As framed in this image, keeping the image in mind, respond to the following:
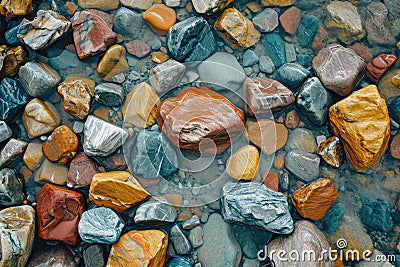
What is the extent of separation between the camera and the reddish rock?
2.64 m

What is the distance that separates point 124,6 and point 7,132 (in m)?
1.17

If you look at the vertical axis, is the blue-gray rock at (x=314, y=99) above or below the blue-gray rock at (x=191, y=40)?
below

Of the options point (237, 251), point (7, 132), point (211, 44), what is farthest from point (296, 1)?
point (7, 132)

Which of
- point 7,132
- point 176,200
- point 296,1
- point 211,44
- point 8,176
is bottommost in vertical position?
point 176,200

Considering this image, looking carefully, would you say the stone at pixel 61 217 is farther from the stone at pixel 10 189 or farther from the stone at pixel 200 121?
the stone at pixel 200 121

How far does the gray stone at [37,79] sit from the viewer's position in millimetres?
2621

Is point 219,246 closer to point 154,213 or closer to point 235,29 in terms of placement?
point 154,213

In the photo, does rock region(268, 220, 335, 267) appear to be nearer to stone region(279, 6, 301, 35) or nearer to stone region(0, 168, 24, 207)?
stone region(279, 6, 301, 35)

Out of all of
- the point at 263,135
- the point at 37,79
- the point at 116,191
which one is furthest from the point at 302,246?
the point at 37,79

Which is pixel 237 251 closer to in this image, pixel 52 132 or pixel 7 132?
pixel 52 132

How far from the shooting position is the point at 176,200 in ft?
8.66

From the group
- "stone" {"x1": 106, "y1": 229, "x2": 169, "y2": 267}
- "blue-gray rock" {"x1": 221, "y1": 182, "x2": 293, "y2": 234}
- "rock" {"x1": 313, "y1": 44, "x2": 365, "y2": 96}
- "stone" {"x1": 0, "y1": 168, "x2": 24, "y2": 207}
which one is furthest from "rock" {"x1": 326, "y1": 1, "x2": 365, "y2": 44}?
"stone" {"x1": 0, "y1": 168, "x2": 24, "y2": 207}

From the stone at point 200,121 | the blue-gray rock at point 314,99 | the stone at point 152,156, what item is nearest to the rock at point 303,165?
the blue-gray rock at point 314,99

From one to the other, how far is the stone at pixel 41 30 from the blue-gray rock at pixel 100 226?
1.16 metres
